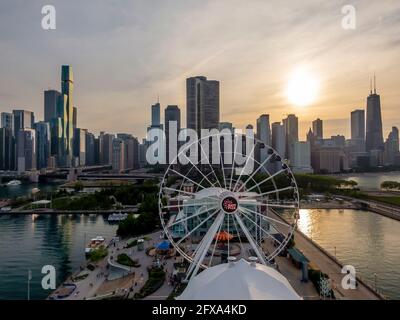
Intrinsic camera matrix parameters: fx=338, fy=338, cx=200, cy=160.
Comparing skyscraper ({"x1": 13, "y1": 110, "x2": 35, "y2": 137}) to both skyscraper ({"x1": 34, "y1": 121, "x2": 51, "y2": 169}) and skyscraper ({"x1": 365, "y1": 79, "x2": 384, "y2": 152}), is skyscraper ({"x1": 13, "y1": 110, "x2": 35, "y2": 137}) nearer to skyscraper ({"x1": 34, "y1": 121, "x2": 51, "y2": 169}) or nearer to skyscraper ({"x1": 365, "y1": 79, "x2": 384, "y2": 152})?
skyscraper ({"x1": 34, "y1": 121, "x2": 51, "y2": 169})

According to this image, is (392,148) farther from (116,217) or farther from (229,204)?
(229,204)

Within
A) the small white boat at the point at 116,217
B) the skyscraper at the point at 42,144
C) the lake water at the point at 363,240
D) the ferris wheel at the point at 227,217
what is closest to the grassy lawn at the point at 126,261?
the ferris wheel at the point at 227,217

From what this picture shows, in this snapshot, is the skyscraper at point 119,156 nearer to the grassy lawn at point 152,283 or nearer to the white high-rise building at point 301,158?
the white high-rise building at point 301,158

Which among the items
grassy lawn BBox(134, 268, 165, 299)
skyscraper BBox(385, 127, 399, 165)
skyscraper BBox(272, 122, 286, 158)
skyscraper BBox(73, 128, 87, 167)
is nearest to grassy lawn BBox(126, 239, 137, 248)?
grassy lawn BBox(134, 268, 165, 299)

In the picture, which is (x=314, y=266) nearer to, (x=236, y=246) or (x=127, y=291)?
(x=236, y=246)
